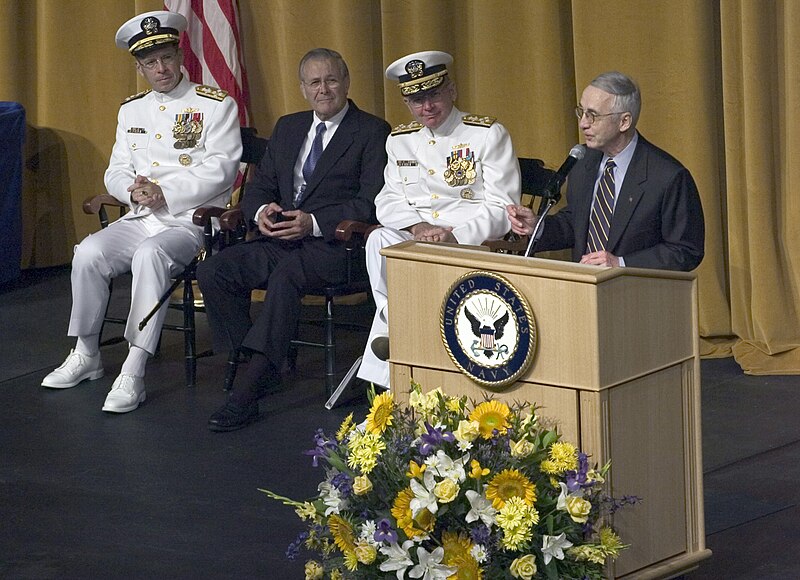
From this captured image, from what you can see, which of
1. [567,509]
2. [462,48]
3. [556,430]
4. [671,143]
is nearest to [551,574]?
[567,509]

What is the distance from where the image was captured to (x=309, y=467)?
169 inches

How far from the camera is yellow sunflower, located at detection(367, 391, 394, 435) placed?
3016 millimetres

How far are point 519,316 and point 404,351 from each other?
37 centimetres

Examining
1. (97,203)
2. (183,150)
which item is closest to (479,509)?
(183,150)

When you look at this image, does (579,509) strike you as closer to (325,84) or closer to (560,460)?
(560,460)

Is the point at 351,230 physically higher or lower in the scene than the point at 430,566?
higher

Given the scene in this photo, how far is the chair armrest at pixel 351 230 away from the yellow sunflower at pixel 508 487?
2.21m

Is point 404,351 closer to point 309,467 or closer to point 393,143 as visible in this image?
point 309,467

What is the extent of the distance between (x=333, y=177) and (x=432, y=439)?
8.19 feet

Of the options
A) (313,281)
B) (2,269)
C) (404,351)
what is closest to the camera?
(404,351)

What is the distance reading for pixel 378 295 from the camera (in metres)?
4.84

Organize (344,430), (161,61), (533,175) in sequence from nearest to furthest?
(344,430), (533,175), (161,61)

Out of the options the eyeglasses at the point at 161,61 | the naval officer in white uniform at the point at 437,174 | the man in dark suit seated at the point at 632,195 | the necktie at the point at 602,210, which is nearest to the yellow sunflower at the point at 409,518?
the man in dark suit seated at the point at 632,195

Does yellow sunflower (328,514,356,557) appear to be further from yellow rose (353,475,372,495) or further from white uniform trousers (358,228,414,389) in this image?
white uniform trousers (358,228,414,389)
